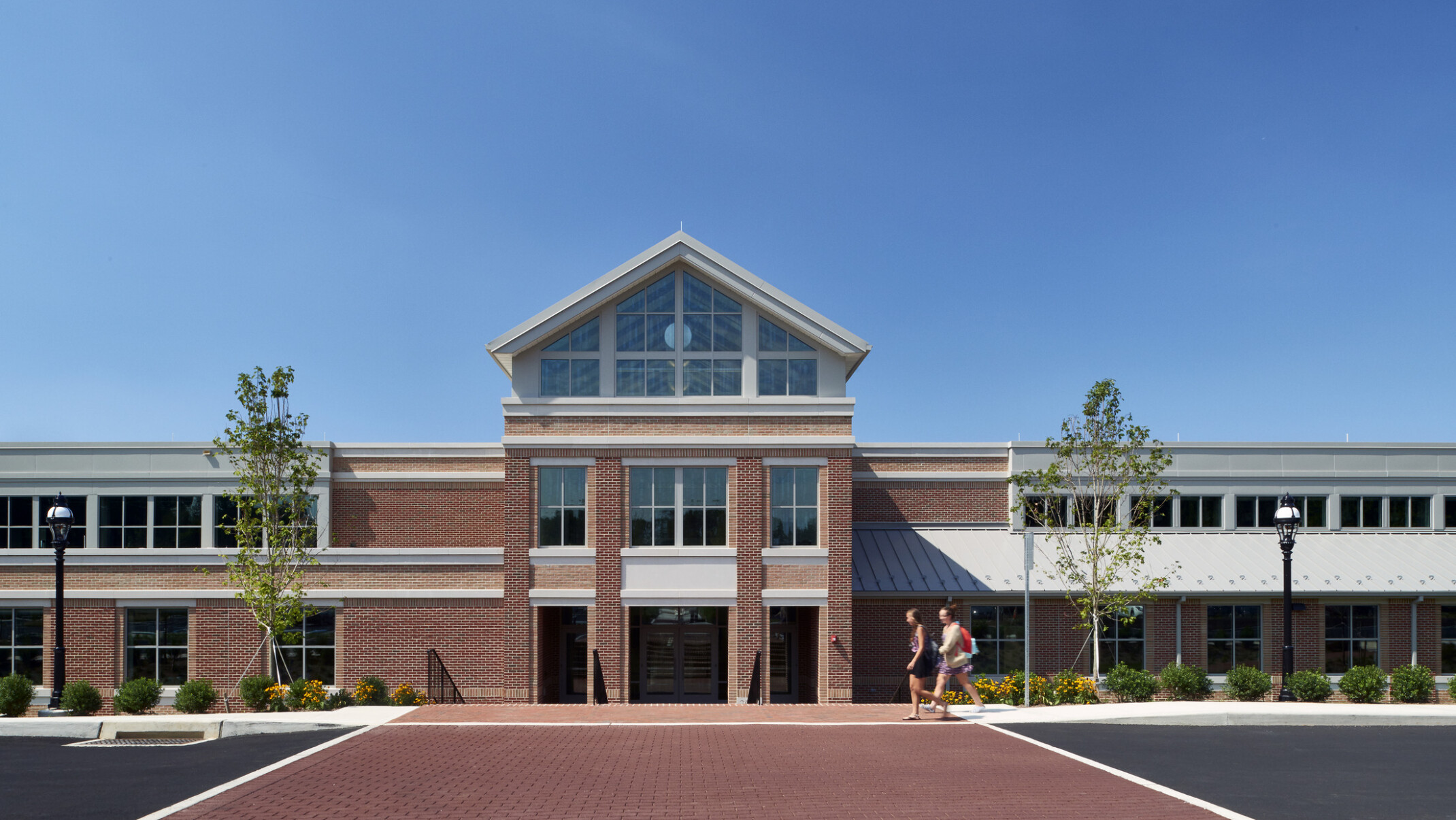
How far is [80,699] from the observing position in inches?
765

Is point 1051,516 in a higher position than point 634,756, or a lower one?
higher

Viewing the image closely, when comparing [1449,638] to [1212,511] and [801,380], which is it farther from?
[801,380]

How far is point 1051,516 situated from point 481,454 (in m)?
14.6

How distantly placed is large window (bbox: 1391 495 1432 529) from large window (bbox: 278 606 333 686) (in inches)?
1131

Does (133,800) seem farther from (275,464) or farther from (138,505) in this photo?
(138,505)

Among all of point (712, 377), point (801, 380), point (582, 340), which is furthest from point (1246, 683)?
point (582, 340)

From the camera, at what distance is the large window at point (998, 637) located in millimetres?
26266

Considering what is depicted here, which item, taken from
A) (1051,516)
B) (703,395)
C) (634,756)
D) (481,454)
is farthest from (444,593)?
(1051,516)

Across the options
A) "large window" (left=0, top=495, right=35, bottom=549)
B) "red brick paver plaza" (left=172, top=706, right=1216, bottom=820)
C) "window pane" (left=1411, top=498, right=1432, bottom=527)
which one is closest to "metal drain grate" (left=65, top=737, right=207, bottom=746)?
"red brick paver plaza" (left=172, top=706, right=1216, bottom=820)

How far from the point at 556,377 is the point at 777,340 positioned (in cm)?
504

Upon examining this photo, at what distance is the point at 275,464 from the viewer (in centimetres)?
2375

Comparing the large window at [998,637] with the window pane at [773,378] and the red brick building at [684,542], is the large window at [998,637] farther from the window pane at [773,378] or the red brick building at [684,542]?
the window pane at [773,378]

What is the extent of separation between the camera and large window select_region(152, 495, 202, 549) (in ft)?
87.9

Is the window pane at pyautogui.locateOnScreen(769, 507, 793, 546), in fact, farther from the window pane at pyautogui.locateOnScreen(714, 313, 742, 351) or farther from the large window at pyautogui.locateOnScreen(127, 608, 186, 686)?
the large window at pyautogui.locateOnScreen(127, 608, 186, 686)
